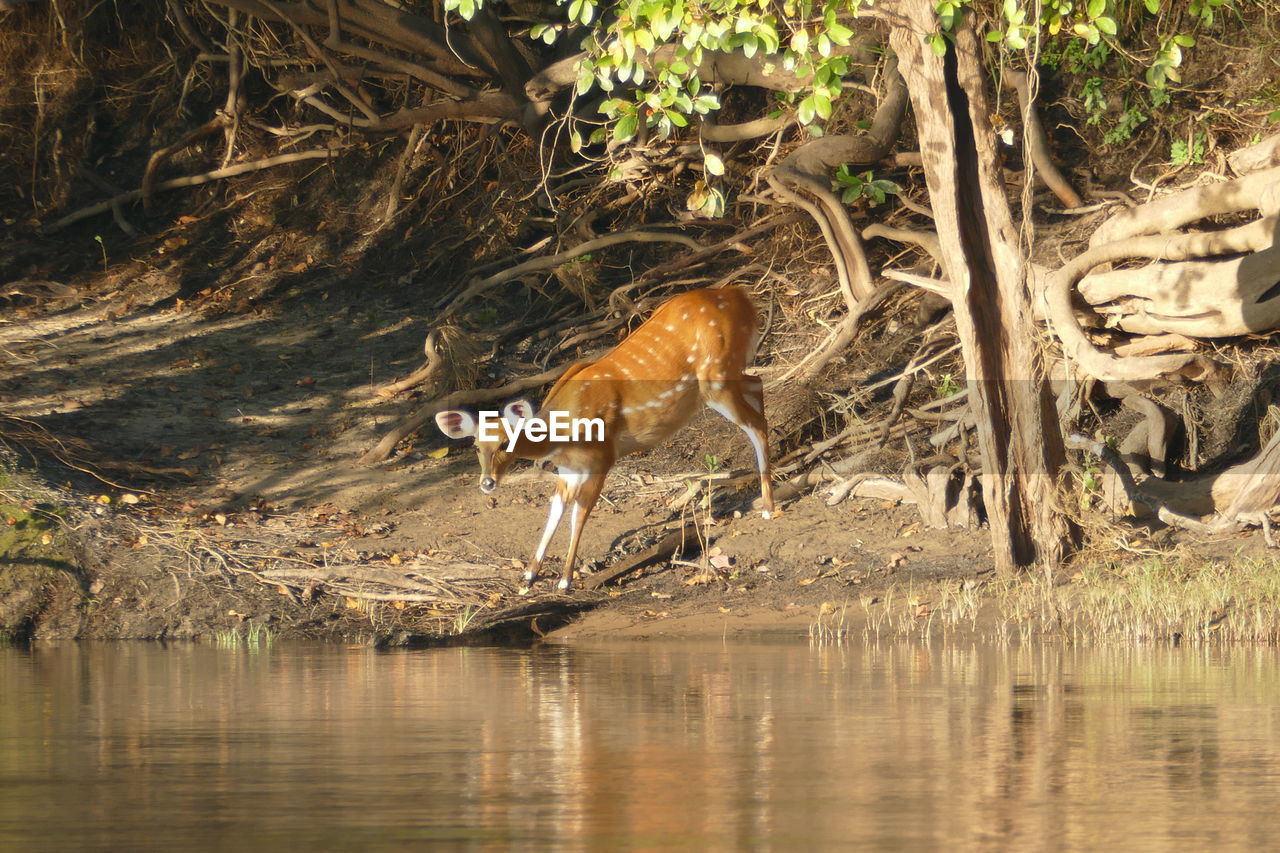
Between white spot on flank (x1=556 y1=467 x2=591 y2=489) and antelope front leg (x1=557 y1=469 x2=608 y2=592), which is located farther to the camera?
white spot on flank (x1=556 y1=467 x2=591 y2=489)

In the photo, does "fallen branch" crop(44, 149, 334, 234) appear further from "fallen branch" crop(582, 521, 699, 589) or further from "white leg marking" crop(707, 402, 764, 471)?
"fallen branch" crop(582, 521, 699, 589)

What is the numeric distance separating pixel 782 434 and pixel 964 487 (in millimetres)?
2082

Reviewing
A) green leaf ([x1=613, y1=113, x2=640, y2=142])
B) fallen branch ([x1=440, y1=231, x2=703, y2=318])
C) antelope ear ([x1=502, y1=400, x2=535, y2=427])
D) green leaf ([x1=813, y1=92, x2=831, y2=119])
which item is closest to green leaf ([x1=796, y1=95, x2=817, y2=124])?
green leaf ([x1=813, y1=92, x2=831, y2=119])

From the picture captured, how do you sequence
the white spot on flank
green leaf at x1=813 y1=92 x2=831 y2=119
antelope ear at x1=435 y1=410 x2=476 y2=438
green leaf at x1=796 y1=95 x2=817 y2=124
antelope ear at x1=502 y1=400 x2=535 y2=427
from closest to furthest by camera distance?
1. green leaf at x1=813 y1=92 x2=831 y2=119
2. green leaf at x1=796 y1=95 x2=817 y2=124
3. the white spot on flank
4. antelope ear at x1=502 y1=400 x2=535 y2=427
5. antelope ear at x1=435 y1=410 x2=476 y2=438

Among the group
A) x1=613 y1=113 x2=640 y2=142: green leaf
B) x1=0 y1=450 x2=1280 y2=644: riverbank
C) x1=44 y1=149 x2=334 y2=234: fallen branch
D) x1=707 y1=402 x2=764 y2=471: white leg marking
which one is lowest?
x1=0 y1=450 x2=1280 y2=644: riverbank

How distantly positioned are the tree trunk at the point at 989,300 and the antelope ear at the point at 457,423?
144 inches

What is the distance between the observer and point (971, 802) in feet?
17.4

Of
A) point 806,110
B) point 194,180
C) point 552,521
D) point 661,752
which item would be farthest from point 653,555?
point 194,180

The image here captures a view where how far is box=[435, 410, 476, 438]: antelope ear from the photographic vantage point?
12.7 metres

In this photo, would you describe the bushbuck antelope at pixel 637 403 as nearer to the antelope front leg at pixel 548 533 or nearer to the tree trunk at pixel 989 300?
the antelope front leg at pixel 548 533

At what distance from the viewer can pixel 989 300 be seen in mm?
11477

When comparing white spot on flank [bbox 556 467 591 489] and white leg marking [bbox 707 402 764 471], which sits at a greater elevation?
white leg marking [bbox 707 402 764 471]

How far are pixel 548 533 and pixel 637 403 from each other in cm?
123

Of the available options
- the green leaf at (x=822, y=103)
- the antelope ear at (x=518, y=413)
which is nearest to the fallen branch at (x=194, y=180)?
the antelope ear at (x=518, y=413)
